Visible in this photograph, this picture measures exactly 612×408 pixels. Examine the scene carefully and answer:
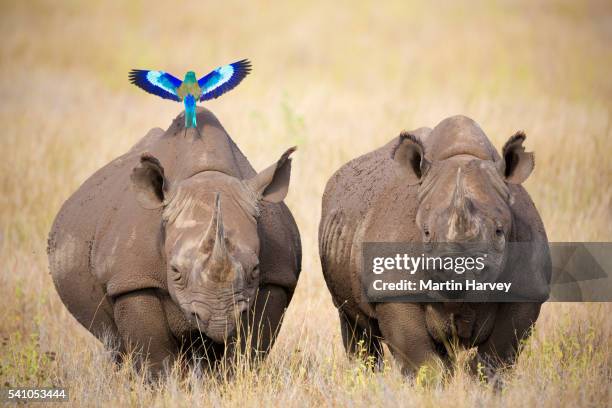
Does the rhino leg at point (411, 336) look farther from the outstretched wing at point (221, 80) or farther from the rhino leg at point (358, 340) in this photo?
the outstretched wing at point (221, 80)

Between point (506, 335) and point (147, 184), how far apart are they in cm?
245

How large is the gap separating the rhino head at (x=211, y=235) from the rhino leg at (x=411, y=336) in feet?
3.26

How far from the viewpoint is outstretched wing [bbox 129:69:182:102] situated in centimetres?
868

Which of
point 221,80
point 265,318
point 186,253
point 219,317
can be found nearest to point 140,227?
point 186,253

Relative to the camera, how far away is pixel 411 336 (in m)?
8.05

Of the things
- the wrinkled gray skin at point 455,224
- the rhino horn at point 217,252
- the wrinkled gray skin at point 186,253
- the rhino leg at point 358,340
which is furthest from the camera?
the rhino leg at point 358,340

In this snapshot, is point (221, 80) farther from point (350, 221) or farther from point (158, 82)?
point (350, 221)

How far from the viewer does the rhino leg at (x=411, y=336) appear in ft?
26.3

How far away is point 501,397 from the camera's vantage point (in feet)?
24.8

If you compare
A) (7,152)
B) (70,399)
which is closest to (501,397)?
(70,399)

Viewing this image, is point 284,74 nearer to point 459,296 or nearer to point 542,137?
point 542,137

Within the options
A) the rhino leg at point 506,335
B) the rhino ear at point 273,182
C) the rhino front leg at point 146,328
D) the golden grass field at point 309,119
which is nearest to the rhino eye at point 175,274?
the rhino front leg at point 146,328

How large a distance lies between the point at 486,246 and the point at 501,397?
35.9 inches

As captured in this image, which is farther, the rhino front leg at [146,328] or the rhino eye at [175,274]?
the rhino front leg at [146,328]
